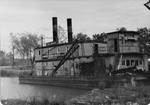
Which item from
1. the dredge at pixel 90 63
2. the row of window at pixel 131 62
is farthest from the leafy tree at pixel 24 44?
the row of window at pixel 131 62

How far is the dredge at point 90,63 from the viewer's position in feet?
19.8

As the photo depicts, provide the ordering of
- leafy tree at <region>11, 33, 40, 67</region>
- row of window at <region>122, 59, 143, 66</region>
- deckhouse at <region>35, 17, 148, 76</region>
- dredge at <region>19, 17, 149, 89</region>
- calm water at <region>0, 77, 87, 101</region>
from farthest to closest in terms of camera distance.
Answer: row of window at <region>122, 59, 143, 66</region> < deckhouse at <region>35, 17, 148, 76</region> < dredge at <region>19, 17, 149, 89</region> < calm water at <region>0, 77, 87, 101</region> < leafy tree at <region>11, 33, 40, 67</region>

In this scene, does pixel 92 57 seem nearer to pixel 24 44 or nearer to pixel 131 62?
pixel 131 62

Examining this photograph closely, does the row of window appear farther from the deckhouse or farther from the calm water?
the calm water

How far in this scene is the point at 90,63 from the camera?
636 cm

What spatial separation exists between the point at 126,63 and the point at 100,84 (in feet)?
4.04

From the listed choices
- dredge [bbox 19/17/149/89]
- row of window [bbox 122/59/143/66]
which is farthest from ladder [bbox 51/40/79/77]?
row of window [bbox 122/59/143/66]

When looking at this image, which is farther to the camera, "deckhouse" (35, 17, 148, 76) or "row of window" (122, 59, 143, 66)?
"row of window" (122, 59, 143, 66)

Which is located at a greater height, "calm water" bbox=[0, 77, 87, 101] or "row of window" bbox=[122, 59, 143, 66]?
"row of window" bbox=[122, 59, 143, 66]

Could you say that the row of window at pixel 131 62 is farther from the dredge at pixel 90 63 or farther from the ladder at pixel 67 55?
the ladder at pixel 67 55

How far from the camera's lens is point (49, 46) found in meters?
6.17

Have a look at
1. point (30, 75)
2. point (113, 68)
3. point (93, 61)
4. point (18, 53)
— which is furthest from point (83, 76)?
point (18, 53)

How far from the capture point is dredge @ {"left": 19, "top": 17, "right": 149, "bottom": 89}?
6.04 m

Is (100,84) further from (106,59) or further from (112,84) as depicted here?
(106,59)
